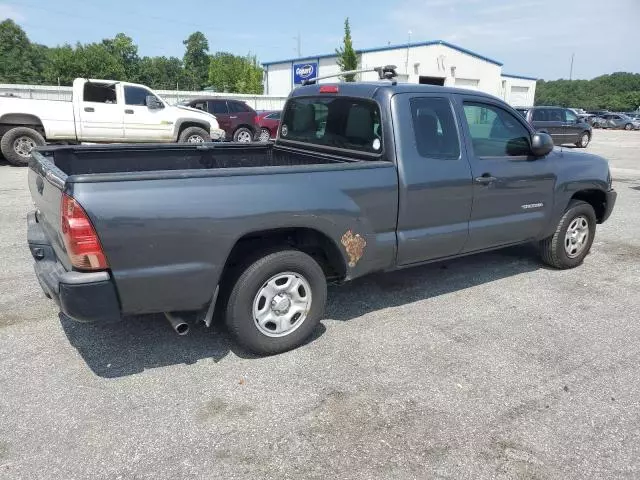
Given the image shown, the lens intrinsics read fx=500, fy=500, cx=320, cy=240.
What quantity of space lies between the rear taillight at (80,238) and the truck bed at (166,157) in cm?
144

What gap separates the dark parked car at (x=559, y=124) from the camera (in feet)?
66.9

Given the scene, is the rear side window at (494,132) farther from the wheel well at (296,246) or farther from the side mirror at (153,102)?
the side mirror at (153,102)

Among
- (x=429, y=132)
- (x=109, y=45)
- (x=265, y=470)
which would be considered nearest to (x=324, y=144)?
(x=429, y=132)

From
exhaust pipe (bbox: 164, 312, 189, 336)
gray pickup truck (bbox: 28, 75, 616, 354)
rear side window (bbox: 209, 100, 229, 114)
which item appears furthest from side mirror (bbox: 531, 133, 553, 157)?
rear side window (bbox: 209, 100, 229, 114)

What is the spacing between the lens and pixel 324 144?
4.47 m

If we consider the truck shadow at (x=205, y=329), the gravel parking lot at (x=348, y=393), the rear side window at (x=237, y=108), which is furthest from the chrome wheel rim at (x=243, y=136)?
the gravel parking lot at (x=348, y=393)

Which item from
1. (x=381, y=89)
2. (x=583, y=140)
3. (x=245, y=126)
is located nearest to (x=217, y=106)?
(x=245, y=126)

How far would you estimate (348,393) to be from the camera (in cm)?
309

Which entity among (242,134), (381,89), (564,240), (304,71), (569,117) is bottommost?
(564,240)

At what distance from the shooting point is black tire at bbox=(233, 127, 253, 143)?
1731 cm

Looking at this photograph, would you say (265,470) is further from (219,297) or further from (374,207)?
(374,207)

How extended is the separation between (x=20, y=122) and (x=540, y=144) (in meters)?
11.0

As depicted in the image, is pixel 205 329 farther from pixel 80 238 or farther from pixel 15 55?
pixel 15 55

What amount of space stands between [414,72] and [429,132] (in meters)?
37.2
